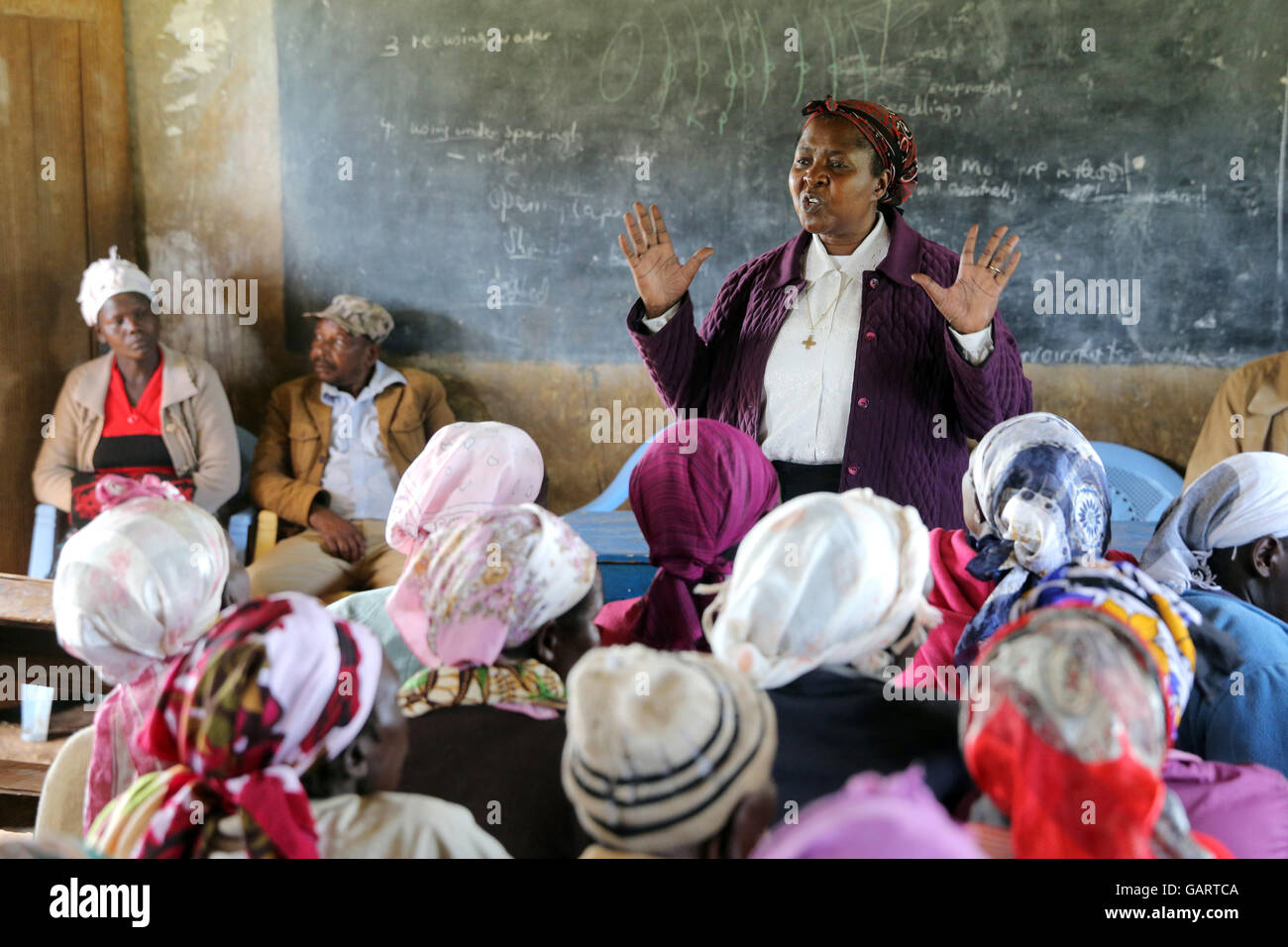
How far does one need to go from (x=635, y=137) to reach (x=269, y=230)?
1909 millimetres

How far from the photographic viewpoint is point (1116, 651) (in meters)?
1.03

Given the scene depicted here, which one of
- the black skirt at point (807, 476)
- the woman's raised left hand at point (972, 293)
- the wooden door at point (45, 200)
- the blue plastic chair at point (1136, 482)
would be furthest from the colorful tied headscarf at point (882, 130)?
the wooden door at point (45, 200)

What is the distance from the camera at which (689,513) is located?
5.96 feet

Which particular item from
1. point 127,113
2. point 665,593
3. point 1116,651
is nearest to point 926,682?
point 665,593

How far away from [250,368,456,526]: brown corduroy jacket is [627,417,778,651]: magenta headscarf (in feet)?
11.5

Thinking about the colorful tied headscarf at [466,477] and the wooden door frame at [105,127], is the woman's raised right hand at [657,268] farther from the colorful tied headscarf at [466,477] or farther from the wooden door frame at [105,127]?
the wooden door frame at [105,127]

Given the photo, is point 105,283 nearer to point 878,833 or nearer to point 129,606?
point 129,606

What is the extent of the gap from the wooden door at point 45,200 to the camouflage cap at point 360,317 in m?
1.23

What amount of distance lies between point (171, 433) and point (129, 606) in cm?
372

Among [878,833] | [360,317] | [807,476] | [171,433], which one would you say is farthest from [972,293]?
[171,433]

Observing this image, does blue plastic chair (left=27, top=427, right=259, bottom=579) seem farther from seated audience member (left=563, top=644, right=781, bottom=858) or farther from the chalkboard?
seated audience member (left=563, top=644, right=781, bottom=858)

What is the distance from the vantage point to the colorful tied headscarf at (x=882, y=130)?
2430 mm

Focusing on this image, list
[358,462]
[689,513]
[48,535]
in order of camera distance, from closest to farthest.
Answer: [689,513], [48,535], [358,462]
